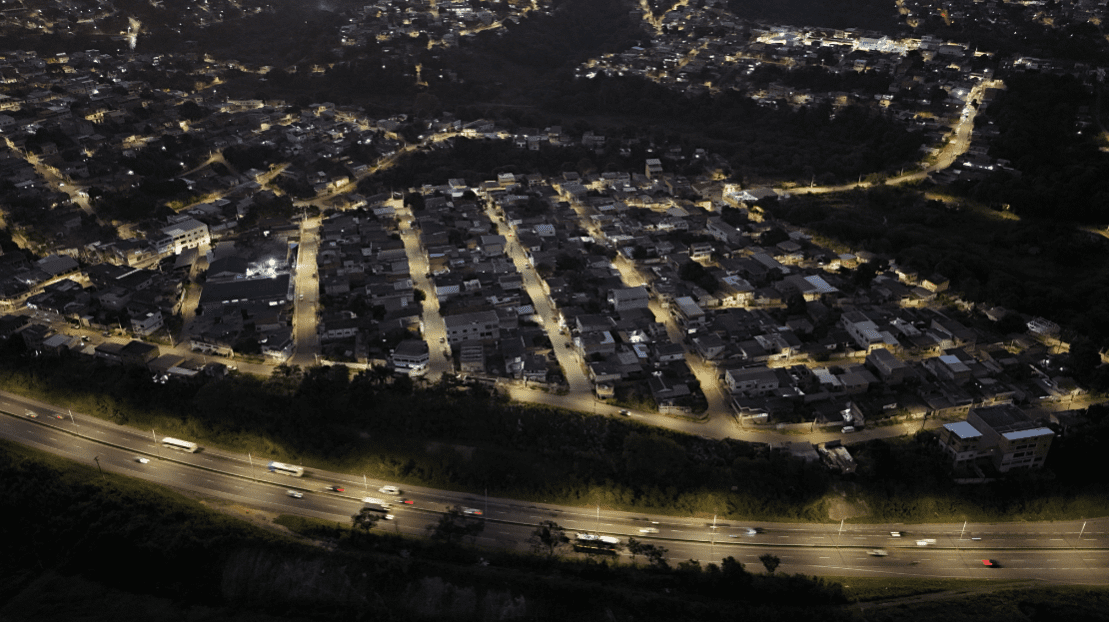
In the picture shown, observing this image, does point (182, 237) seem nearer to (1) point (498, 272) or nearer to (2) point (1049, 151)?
(1) point (498, 272)

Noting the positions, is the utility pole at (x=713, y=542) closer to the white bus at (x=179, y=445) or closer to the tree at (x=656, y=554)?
the tree at (x=656, y=554)

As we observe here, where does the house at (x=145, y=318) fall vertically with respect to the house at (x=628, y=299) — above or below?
below

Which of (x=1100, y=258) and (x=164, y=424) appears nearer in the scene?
(x=164, y=424)

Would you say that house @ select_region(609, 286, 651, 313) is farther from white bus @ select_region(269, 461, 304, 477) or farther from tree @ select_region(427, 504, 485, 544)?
white bus @ select_region(269, 461, 304, 477)

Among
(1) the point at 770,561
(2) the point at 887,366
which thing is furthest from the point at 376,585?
(2) the point at 887,366

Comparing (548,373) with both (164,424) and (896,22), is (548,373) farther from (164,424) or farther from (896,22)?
(896,22)

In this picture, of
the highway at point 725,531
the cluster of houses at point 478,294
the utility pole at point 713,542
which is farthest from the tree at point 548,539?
the cluster of houses at point 478,294

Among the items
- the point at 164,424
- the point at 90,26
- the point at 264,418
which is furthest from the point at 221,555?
the point at 90,26
